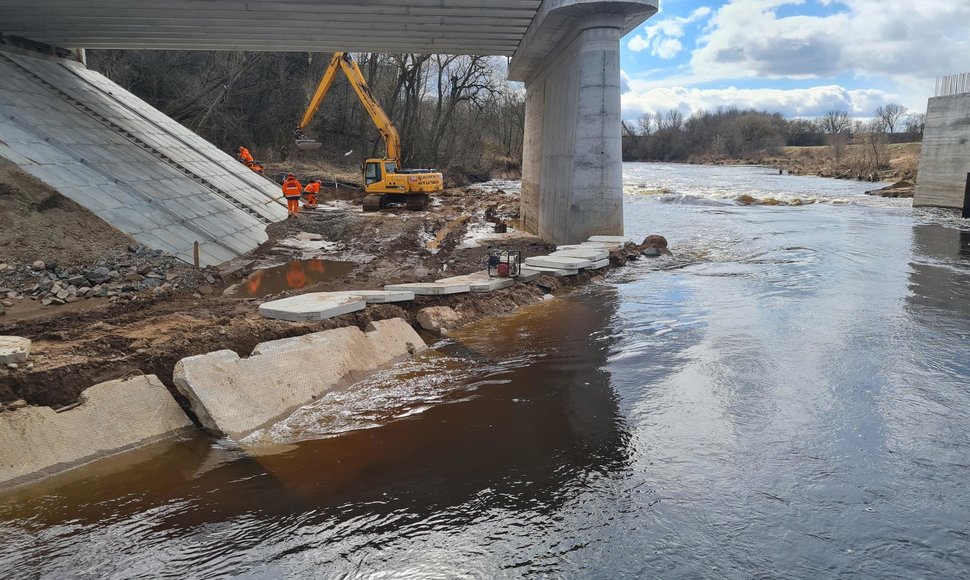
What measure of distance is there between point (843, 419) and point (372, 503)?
15.3ft

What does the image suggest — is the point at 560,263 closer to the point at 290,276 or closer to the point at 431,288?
the point at 431,288

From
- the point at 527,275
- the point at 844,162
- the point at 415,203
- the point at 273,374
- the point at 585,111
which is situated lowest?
the point at 273,374

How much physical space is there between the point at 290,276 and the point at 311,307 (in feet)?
19.2

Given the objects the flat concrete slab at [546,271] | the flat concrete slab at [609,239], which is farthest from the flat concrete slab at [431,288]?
the flat concrete slab at [609,239]

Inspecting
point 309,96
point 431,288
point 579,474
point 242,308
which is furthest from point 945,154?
point 309,96

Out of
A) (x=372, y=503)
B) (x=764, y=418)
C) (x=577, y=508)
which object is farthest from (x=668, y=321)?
(x=372, y=503)

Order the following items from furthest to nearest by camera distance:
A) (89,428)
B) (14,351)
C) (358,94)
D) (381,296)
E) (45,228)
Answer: (358,94) → (45,228) → (381,296) → (14,351) → (89,428)

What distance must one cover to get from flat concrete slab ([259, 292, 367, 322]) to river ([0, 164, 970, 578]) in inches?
45.0

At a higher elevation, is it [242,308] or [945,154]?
[945,154]

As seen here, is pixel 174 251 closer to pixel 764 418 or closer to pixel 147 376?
pixel 147 376

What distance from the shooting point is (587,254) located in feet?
45.1

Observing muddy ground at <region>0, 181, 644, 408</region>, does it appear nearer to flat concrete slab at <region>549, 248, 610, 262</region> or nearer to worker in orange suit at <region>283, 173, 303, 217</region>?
worker in orange suit at <region>283, 173, 303, 217</region>

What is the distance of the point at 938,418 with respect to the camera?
6.34 m

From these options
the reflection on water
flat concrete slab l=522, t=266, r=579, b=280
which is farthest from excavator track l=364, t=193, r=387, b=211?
flat concrete slab l=522, t=266, r=579, b=280
